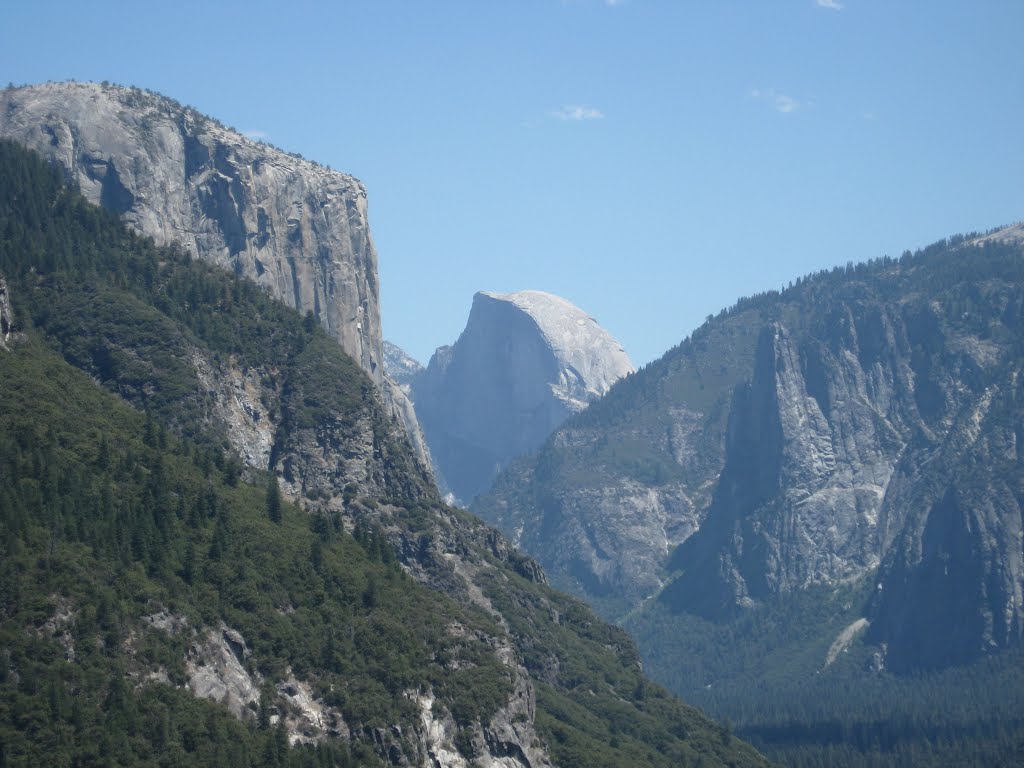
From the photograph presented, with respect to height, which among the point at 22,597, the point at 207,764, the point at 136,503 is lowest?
the point at 207,764

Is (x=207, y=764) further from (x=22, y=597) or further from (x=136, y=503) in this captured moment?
(x=136, y=503)

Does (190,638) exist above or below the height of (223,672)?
above

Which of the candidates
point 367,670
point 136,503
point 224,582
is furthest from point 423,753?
point 136,503

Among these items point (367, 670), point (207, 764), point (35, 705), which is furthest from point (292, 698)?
point (35, 705)

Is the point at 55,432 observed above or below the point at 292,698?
above

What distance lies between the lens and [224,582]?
181 m

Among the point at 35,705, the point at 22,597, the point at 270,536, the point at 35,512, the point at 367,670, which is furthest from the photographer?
the point at 270,536

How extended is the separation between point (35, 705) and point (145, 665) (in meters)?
14.6

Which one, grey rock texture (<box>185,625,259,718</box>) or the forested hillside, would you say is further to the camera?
grey rock texture (<box>185,625,259,718</box>)

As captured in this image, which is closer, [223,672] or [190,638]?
[190,638]

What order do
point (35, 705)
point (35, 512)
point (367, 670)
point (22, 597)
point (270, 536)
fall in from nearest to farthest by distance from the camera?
point (35, 705)
point (22, 597)
point (35, 512)
point (367, 670)
point (270, 536)

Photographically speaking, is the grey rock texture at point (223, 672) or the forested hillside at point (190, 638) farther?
the grey rock texture at point (223, 672)

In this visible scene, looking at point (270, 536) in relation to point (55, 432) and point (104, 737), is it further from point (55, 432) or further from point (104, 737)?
point (104, 737)

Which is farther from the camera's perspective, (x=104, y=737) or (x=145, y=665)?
(x=145, y=665)
